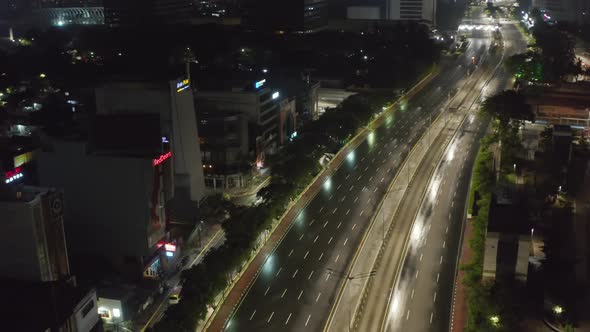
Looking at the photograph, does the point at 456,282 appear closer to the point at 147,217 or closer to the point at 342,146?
the point at 147,217

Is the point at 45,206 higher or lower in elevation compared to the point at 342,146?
higher

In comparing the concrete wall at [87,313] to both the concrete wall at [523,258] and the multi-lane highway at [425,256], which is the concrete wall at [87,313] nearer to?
the multi-lane highway at [425,256]

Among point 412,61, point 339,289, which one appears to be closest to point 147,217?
point 339,289

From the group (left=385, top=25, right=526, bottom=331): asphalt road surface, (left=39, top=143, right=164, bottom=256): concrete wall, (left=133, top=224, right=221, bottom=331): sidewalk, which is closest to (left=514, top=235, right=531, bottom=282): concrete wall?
(left=385, top=25, right=526, bottom=331): asphalt road surface

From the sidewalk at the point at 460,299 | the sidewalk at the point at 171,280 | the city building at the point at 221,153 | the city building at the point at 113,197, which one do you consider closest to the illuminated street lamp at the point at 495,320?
the sidewalk at the point at 460,299

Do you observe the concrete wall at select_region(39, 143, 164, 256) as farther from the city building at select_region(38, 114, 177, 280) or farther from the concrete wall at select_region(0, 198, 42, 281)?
the concrete wall at select_region(0, 198, 42, 281)

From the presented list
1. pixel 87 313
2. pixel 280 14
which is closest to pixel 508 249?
pixel 87 313
